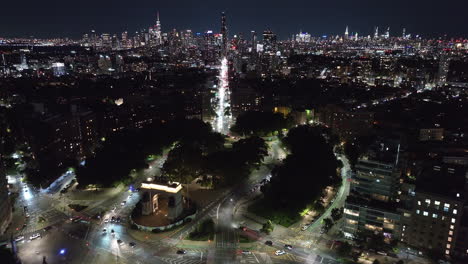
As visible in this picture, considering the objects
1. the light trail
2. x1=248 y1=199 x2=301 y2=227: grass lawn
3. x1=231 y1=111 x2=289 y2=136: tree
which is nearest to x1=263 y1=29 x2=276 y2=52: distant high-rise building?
the light trail

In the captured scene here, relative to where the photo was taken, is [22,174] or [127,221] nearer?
[127,221]

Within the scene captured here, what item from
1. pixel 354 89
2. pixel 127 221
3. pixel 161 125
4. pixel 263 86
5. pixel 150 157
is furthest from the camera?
pixel 263 86

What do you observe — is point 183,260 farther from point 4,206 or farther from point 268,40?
point 268,40

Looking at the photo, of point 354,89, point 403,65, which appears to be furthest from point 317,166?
point 403,65

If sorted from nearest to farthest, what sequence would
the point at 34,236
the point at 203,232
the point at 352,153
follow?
the point at 34,236, the point at 203,232, the point at 352,153

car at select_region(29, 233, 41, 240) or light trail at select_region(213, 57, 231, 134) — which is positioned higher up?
light trail at select_region(213, 57, 231, 134)

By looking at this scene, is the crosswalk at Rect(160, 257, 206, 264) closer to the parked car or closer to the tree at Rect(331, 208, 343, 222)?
the parked car

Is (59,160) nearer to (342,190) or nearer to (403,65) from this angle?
(342,190)

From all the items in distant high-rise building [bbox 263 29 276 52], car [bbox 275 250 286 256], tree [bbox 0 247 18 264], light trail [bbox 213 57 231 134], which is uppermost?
distant high-rise building [bbox 263 29 276 52]

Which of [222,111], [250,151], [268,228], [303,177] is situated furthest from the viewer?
[222,111]

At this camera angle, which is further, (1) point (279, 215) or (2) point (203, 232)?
(1) point (279, 215)

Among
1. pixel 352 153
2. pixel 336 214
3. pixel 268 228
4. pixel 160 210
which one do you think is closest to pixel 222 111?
pixel 352 153
